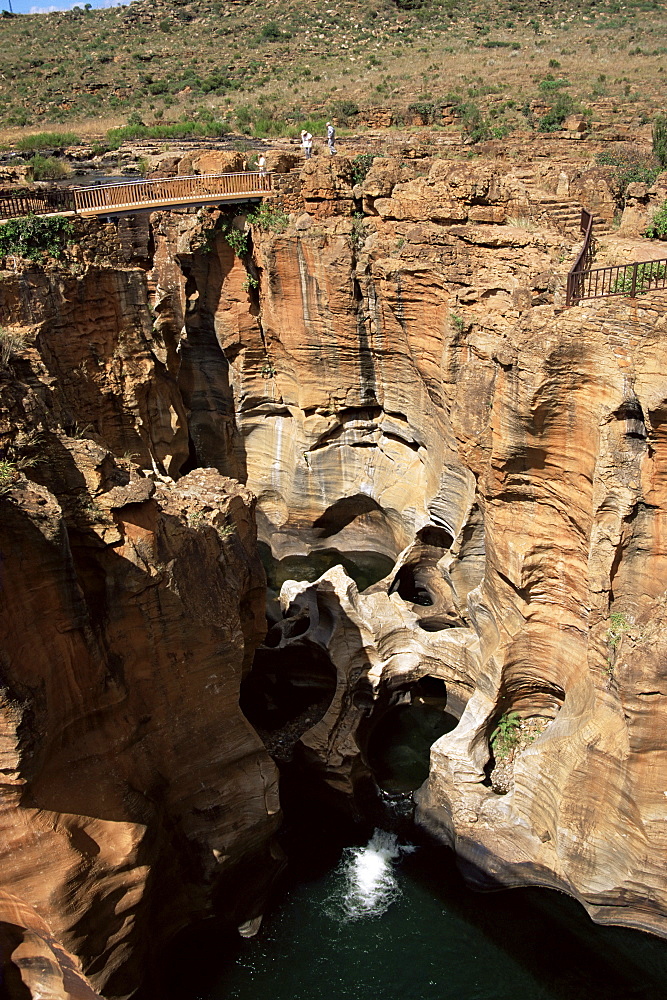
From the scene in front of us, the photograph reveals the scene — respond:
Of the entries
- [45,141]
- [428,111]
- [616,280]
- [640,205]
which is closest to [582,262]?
[616,280]

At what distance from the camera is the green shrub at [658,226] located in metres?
13.3

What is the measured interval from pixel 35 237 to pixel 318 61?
1204 inches

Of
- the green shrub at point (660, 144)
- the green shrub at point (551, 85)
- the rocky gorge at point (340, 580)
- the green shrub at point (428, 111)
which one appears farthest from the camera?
the green shrub at point (551, 85)

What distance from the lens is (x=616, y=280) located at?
1112cm

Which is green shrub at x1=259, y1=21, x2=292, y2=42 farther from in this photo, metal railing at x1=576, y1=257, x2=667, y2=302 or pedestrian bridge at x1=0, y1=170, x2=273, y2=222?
metal railing at x1=576, y1=257, x2=667, y2=302

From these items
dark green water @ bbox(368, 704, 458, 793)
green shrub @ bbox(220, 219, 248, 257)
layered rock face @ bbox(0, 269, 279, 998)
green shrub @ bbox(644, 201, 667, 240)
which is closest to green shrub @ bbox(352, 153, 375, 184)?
green shrub @ bbox(220, 219, 248, 257)

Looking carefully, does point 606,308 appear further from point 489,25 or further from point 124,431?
point 489,25

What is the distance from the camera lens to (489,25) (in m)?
44.6

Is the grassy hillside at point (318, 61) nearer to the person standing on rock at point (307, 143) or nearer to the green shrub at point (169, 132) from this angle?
the green shrub at point (169, 132)

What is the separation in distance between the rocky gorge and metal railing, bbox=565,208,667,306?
426 mm

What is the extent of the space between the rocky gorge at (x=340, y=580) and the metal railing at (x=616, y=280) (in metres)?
0.43

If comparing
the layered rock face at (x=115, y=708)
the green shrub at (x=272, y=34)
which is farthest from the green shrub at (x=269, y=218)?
the green shrub at (x=272, y=34)

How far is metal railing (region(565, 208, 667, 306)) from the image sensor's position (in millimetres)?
10711

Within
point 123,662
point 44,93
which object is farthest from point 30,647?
point 44,93
